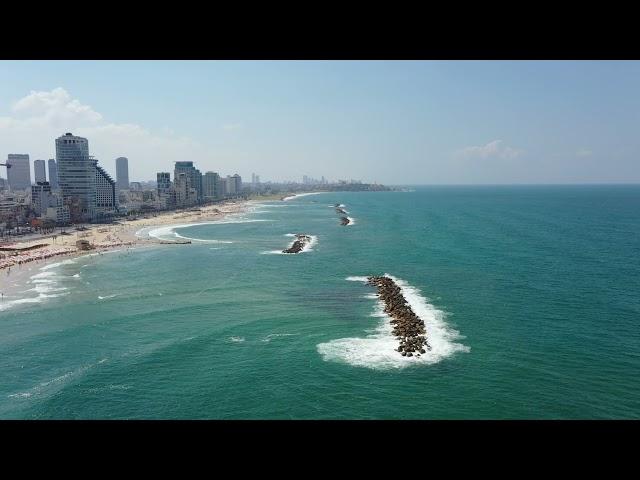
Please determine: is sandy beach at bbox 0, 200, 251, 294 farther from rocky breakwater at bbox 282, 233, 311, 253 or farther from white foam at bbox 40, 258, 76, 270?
rocky breakwater at bbox 282, 233, 311, 253

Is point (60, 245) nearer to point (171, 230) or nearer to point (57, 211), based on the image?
point (171, 230)

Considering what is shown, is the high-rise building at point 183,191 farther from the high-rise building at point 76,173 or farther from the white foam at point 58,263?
the white foam at point 58,263

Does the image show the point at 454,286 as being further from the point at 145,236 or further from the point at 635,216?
the point at 635,216

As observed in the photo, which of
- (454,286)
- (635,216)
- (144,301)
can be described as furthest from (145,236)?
(635,216)

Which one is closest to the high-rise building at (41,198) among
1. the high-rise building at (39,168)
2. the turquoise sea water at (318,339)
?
the turquoise sea water at (318,339)

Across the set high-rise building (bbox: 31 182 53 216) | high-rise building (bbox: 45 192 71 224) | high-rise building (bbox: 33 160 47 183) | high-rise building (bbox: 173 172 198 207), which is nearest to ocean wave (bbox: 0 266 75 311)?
high-rise building (bbox: 45 192 71 224)
